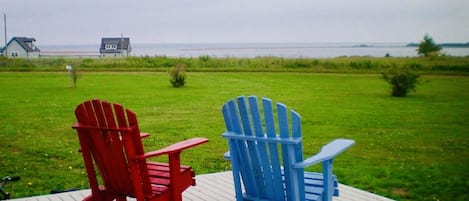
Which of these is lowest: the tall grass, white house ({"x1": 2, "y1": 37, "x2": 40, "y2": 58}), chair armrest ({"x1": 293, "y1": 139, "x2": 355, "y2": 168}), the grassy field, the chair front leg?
the grassy field

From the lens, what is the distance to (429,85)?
14789 millimetres

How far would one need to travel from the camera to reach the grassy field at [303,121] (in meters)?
4.80

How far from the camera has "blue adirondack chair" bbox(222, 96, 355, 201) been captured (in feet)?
6.94

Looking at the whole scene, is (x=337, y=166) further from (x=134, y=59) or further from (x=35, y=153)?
(x=134, y=59)

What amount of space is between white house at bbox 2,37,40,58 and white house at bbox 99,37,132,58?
2375 mm

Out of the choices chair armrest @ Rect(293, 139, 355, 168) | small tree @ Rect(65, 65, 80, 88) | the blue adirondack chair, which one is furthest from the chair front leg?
small tree @ Rect(65, 65, 80, 88)

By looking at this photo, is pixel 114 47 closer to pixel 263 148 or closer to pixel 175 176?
pixel 175 176

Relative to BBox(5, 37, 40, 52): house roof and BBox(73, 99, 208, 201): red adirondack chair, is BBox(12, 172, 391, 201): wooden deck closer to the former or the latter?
BBox(73, 99, 208, 201): red adirondack chair

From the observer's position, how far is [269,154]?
223 centimetres

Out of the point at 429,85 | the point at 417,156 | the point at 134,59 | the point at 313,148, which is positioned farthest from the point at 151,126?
the point at 134,59

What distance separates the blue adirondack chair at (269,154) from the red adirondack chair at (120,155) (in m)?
0.30

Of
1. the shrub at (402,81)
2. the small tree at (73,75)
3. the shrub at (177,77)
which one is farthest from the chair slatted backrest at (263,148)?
the small tree at (73,75)

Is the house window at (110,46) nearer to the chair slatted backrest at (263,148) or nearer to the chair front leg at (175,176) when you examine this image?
the chair front leg at (175,176)

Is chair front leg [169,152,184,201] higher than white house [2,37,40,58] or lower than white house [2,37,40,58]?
lower
